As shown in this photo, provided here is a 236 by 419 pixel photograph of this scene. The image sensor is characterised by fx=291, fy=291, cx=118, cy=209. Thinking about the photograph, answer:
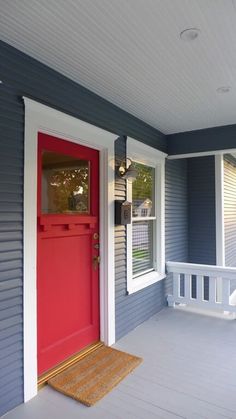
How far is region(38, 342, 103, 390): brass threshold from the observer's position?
231 centimetres

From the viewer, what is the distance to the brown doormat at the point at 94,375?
2.18m

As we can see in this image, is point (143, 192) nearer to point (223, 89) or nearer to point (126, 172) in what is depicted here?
point (126, 172)

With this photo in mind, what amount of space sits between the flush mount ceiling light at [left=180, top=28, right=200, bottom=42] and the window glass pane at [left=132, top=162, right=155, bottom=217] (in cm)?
186

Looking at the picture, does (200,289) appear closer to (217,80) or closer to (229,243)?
(229,243)

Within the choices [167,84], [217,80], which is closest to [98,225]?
[167,84]

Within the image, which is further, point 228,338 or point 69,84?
point 228,338

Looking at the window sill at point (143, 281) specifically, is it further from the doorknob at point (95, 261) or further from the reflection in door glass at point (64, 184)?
the reflection in door glass at point (64, 184)

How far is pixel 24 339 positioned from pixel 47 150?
1486 mm

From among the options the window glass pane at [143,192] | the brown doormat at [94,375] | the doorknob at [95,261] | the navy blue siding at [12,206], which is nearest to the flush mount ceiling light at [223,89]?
the window glass pane at [143,192]

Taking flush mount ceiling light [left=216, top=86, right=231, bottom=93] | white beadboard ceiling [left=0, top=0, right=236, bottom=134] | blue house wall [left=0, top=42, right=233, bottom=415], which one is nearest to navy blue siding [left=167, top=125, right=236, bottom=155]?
blue house wall [left=0, top=42, right=233, bottom=415]

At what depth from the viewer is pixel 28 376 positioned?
83.8 inches

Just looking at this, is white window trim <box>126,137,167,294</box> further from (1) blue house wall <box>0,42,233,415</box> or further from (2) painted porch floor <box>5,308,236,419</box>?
(2) painted porch floor <box>5,308,236,419</box>

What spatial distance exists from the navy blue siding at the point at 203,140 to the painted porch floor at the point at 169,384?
91.4 inches

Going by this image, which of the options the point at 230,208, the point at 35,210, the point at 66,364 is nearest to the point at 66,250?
the point at 35,210
